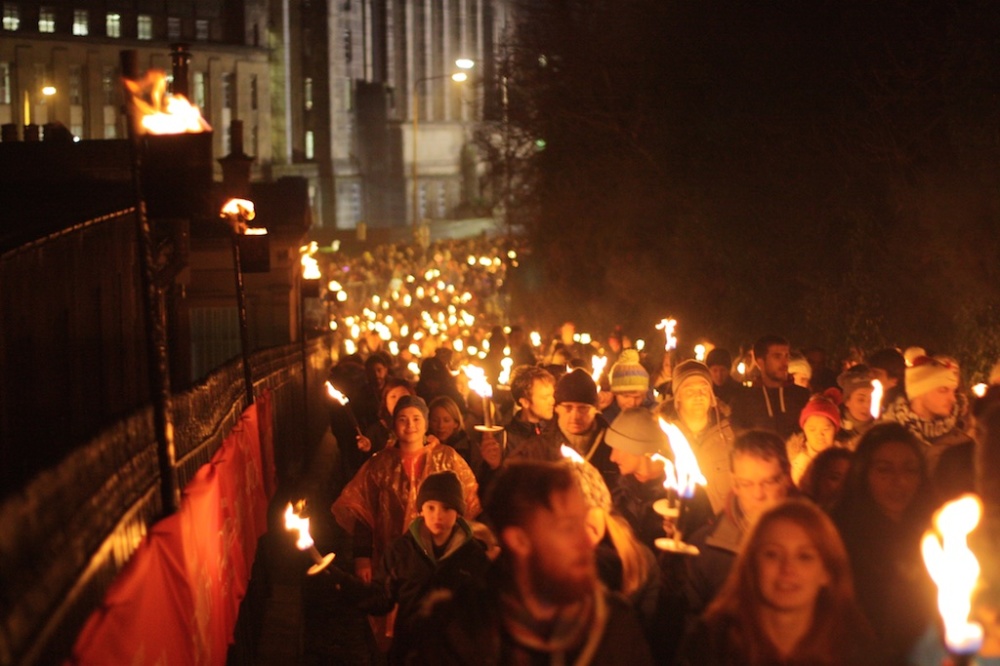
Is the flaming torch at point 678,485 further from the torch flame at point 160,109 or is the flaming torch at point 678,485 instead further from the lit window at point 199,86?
the lit window at point 199,86

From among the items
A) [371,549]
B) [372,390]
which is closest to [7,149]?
[372,390]

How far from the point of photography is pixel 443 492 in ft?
21.1

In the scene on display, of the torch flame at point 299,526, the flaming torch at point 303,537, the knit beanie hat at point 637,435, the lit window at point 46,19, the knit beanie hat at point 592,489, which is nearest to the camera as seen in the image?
the flaming torch at point 303,537

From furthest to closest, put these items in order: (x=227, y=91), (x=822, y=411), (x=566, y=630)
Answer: (x=227, y=91)
(x=822, y=411)
(x=566, y=630)

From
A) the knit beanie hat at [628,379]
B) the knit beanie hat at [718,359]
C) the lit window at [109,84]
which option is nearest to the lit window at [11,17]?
the lit window at [109,84]

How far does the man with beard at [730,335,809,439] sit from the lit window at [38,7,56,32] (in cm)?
9404

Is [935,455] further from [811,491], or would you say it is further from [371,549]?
[371,549]

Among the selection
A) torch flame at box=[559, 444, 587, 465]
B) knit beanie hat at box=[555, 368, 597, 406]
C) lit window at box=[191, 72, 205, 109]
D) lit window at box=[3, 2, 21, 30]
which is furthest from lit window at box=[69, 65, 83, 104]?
torch flame at box=[559, 444, 587, 465]

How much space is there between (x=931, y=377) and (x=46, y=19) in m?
97.0

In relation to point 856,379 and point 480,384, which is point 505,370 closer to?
point 480,384

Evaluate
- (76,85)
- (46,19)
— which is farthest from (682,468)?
(46,19)

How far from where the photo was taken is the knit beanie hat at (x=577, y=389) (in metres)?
8.02

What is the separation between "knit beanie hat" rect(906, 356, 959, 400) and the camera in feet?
27.5

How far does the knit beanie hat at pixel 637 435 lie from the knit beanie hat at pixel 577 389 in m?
0.53
